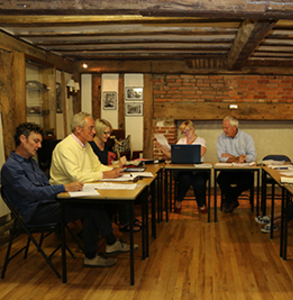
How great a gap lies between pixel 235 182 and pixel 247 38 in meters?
2.28

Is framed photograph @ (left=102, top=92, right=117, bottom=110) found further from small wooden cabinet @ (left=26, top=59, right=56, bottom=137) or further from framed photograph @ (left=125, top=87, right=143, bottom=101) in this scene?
small wooden cabinet @ (left=26, top=59, right=56, bottom=137)

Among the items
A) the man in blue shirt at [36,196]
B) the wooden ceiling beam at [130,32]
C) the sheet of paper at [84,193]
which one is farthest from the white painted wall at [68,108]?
the sheet of paper at [84,193]

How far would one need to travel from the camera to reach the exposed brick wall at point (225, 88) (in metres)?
6.81

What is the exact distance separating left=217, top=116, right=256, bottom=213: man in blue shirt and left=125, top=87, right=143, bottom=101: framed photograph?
214 centimetres

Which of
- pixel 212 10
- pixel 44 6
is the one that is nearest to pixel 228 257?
pixel 212 10

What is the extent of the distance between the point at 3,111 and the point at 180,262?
2.88 metres

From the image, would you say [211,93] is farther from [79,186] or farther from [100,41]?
[79,186]

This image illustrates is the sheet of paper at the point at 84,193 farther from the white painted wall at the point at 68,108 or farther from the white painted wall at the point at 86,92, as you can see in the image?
Result: the white painted wall at the point at 86,92

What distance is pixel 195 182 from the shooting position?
17.6 feet

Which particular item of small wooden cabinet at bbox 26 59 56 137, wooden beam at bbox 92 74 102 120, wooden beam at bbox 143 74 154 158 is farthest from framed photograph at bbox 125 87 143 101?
small wooden cabinet at bbox 26 59 56 137

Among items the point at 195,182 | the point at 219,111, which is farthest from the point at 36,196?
the point at 219,111

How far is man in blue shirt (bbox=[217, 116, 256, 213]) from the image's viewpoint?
537cm

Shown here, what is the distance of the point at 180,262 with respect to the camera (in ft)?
11.6

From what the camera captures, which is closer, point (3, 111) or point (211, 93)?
point (3, 111)
